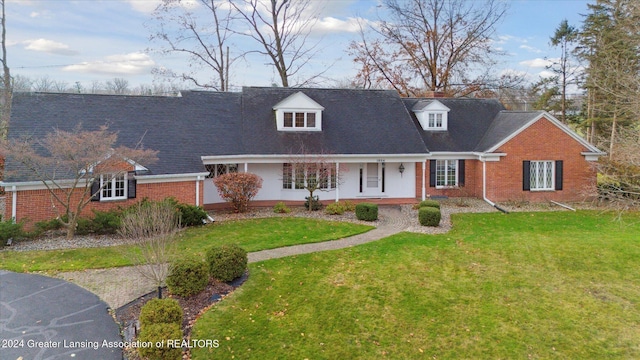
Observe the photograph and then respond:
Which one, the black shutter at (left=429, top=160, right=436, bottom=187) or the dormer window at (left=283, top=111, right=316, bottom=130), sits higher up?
the dormer window at (left=283, top=111, right=316, bottom=130)

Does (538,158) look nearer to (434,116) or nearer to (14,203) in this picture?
(434,116)

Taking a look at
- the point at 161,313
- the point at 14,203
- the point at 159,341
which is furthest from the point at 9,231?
the point at 159,341

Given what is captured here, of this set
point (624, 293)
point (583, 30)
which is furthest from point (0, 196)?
point (583, 30)

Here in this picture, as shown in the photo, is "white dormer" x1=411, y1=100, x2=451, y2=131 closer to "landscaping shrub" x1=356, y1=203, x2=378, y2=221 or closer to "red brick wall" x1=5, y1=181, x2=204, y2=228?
"landscaping shrub" x1=356, y1=203, x2=378, y2=221

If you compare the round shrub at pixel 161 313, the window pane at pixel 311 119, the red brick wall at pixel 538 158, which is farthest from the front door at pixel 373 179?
the round shrub at pixel 161 313

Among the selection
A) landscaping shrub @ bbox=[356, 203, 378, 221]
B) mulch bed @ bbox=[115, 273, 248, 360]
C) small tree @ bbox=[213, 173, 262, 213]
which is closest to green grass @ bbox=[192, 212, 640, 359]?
mulch bed @ bbox=[115, 273, 248, 360]

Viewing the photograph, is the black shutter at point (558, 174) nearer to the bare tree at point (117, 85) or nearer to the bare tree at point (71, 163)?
the bare tree at point (71, 163)

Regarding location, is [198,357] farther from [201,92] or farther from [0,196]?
[0,196]
